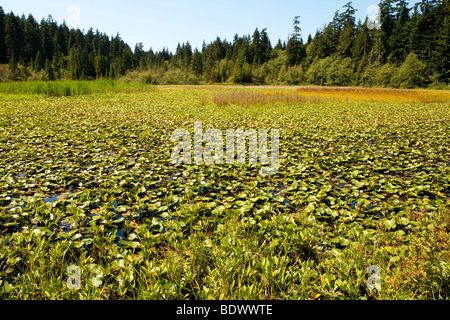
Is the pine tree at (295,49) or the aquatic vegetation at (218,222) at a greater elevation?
the pine tree at (295,49)

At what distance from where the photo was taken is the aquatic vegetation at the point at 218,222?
155 centimetres

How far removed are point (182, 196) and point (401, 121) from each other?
29.8ft

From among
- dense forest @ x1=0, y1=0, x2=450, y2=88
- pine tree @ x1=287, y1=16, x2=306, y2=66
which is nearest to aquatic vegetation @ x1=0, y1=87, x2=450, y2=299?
dense forest @ x1=0, y1=0, x2=450, y2=88

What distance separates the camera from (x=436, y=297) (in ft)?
4.65

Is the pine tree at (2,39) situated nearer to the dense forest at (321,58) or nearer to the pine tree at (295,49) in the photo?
the dense forest at (321,58)

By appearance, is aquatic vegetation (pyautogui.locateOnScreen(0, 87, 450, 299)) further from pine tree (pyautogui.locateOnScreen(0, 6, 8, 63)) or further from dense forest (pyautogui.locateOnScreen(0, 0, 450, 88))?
pine tree (pyautogui.locateOnScreen(0, 6, 8, 63))

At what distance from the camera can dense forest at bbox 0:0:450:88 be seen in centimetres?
3295

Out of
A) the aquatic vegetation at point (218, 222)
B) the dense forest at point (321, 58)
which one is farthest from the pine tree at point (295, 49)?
the aquatic vegetation at point (218, 222)

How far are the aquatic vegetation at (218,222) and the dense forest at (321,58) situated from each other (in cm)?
3416

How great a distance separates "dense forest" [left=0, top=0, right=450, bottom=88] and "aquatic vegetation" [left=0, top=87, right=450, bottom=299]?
34156 mm

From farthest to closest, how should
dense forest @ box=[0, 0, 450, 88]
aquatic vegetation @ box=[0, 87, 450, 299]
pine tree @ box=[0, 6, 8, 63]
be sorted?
pine tree @ box=[0, 6, 8, 63]
dense forest @ box=[0, 0, 450, 88]
aquatic vegetation @ box=[0, 87, 450, 299]

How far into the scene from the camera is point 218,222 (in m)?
2.38
